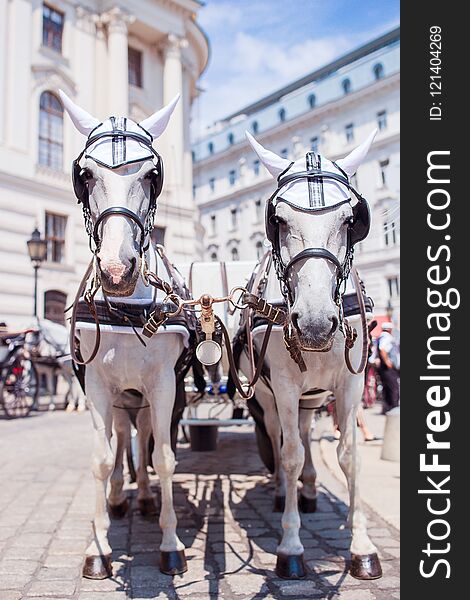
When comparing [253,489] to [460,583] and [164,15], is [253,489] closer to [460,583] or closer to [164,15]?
[460,583]

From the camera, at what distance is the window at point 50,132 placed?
71.2 ft

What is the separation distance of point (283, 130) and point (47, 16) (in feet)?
69.5

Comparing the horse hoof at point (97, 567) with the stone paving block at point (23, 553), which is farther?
the stone paving block at point (23, 553)

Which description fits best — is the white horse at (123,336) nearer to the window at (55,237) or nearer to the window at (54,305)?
the window at (54,305)

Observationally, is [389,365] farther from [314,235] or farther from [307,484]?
[314,235]

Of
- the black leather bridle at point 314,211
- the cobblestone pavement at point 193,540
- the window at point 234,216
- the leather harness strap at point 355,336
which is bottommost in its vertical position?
the cobblestone pavement at point 193,540

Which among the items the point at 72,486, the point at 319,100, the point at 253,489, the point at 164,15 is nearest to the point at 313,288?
the point at 253,489

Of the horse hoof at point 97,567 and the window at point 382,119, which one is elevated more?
the window at point 382,119

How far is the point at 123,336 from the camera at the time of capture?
3.51 meters

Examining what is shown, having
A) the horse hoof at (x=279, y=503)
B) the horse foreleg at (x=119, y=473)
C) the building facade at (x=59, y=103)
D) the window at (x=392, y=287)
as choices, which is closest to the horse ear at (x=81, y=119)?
the horse foreleg at (x=119, y=473)

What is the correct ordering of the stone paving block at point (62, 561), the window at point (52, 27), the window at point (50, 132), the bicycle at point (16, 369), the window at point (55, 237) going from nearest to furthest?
the stone paving block at point (62, 561), the bicycle at point (16, 369), the window at point (55, 237), the window at point (50, 132), the window at point (52, 27)

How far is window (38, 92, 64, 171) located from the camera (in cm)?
2170

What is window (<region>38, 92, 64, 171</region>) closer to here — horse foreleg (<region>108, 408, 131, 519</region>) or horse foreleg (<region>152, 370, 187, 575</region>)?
horse foreleg (<region>108, 408, 131, 519</region>)

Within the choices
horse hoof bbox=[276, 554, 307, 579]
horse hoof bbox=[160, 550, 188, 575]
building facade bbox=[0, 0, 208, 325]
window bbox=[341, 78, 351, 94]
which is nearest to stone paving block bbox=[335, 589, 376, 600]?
horse hoof bbox=[276, 554, 307, 579]
